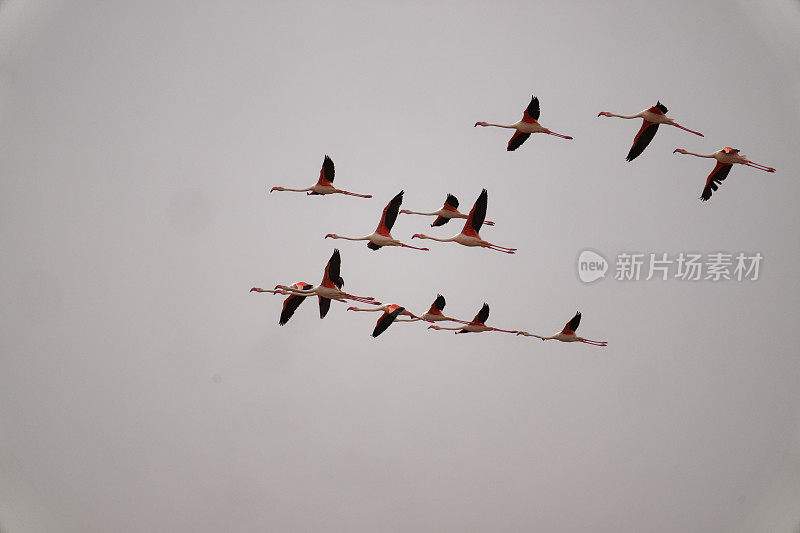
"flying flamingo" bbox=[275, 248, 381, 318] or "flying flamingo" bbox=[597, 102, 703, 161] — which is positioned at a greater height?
"flying flamingo" bbox=[597, 102, 703, 161]

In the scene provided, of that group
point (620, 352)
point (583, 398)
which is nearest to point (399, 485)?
point (583, 398)

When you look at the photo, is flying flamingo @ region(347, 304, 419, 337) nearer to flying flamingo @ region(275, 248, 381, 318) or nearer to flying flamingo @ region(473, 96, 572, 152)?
flying flamingo @ region(275, 248, 381, 318)

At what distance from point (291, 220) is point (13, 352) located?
2.52 metres

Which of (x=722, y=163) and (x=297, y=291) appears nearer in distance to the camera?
(x=297, y=291)

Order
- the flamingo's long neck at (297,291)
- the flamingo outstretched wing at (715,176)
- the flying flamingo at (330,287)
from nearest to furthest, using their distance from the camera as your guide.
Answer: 1. the flying flamingo at (330,287)
2. the flamingo's long neck at (297,291)
3. the flamingo outstretched wing at (715,176)

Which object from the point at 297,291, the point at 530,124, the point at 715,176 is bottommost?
the point at 297,291

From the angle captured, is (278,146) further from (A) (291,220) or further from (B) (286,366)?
(B) (286,366)

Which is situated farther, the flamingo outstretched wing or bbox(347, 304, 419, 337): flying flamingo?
the flamingo outstretched wing

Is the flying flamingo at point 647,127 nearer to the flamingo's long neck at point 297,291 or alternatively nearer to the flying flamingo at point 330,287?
the flying flamingo at point 330,287

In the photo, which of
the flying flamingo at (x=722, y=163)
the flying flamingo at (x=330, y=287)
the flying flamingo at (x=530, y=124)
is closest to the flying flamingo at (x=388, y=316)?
the flying flamingo at (x=330, y=287)

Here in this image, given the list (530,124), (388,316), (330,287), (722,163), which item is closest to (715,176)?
(722,163)

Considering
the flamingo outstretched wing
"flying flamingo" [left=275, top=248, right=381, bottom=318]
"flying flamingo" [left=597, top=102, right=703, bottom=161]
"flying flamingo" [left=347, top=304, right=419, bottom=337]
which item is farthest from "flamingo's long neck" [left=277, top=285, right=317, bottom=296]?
the flamingo outstretched wing

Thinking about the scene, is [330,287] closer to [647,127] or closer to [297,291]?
[297,291]

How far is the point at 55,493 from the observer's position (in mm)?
5445
